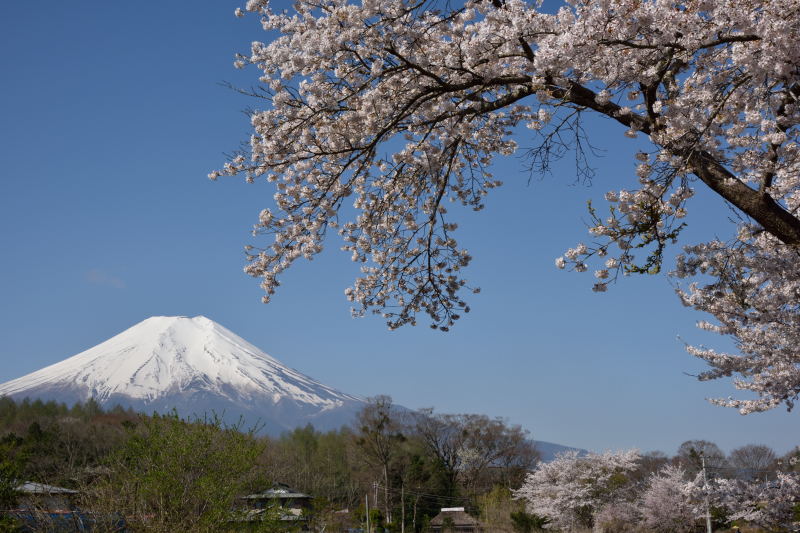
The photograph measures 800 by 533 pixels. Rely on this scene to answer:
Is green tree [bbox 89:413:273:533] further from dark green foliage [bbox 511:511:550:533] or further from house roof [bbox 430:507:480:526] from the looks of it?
house roof [bbox 430:507:480:526]

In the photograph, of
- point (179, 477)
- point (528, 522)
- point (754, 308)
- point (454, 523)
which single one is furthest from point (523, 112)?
point (454, 523)

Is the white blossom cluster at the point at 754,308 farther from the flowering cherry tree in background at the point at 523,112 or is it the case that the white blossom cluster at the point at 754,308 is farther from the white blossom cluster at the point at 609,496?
the white blossom cluster at the point at 609,496

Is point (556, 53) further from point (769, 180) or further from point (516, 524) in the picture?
point (516, 524)

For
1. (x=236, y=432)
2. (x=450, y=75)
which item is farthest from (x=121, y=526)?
(x=450, y=75)

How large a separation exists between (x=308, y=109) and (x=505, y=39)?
1.77 metres

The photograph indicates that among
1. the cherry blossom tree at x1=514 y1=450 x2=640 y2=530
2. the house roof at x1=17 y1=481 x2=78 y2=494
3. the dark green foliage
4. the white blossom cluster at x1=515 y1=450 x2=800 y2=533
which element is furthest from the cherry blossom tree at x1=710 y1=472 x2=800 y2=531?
the dark green foliage

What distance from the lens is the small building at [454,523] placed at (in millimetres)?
34312

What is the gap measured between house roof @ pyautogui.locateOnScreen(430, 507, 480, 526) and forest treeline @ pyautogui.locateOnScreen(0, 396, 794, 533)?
93 cm

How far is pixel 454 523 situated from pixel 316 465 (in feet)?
82.0

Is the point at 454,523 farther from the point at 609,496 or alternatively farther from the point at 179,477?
the point at 179,477

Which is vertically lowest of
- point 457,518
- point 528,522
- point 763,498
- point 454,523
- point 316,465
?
point 454,523

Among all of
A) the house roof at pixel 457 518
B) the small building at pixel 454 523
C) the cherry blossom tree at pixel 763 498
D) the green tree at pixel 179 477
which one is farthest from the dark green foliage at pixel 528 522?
the green tree at pixel 179 477

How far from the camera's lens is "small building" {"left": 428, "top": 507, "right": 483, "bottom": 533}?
34.3 meters

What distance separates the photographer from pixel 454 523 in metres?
35.4
